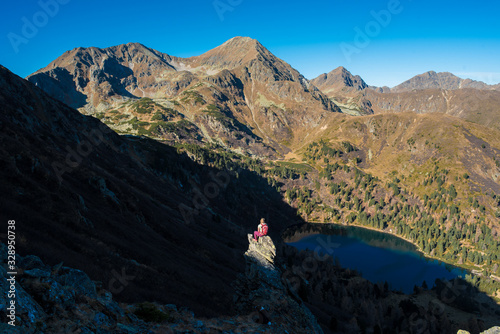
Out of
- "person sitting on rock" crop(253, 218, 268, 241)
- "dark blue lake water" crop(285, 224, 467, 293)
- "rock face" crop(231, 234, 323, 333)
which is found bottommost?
"dark blue lake water" crop(285, 224, 467, 293)

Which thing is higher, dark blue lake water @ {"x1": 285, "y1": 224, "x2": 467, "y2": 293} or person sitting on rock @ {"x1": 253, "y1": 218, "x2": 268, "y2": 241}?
person sitting on rock @ {"x1": 253, "y1": 218, "x2": 268, "y2": 241}

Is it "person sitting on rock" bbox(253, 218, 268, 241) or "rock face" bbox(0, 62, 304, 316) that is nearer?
"rock face" bbox(0, 62, 304, 316)

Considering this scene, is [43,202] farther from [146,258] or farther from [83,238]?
[146,258]

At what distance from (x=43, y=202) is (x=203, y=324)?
23.3m

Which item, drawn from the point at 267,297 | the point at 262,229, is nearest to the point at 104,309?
the point at 267,297

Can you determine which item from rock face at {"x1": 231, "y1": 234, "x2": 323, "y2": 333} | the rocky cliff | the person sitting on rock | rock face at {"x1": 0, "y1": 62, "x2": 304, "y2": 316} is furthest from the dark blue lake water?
the rocky cliff

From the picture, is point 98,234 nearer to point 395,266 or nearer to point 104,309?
point 104,309

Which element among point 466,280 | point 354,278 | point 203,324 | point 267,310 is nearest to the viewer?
point 203,324

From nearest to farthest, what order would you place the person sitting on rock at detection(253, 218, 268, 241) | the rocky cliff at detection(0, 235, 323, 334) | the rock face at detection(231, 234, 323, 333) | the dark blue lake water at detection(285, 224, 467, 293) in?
the rocky cliff at detection(0, 235, 323, 334) < the rock face at detection(231, 234, 323, 333) < the person sitting on rock at detection(253, 218, 268, 241) < the dark blue lake water at detection(285, 224, 467, 293)

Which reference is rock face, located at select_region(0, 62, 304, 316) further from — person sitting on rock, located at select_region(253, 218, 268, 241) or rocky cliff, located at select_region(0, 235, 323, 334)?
person sitting on rock, located at select_region(253, 218, 268, 241)

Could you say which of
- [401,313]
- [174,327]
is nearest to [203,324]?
[174,327]

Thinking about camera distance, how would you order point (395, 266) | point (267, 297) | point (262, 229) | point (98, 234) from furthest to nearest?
point (395, 266) → point (98, 234) → point (262, 229) → point (267, 297)

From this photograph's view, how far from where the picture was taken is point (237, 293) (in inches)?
1090

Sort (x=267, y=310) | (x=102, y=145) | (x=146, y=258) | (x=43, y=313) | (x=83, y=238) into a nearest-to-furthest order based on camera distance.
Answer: (x=43, y=313) → (x=267, y=310) → (x=83, y=238) → (x=146, y=258) → (x=102, y=145)
